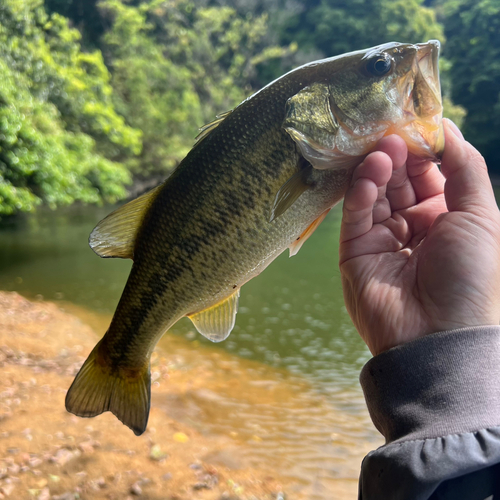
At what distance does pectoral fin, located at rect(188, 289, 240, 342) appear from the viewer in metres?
1.76

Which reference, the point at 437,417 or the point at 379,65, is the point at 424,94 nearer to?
the point at 379,65

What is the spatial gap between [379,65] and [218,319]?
47.3 inches

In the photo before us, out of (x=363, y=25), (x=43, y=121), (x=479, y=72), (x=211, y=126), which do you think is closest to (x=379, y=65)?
(x=211, y=126)

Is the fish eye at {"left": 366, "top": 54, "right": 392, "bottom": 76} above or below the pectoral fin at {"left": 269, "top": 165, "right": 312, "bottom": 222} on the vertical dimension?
above

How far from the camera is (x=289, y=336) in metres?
8.05

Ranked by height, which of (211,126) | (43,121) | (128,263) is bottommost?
(128,263)

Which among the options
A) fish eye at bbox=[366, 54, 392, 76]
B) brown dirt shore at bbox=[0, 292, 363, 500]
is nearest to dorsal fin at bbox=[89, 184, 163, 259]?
fish eye at bbox=[366, 54, 392, 76]

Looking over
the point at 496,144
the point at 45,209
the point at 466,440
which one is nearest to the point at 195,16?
the point at 45,209

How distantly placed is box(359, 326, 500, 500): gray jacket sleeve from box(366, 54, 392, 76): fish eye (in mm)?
980

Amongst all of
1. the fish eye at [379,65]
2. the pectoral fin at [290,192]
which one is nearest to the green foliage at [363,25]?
the fish eye at [379,65]

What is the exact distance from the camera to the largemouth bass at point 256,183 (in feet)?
5.04

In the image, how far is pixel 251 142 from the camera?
154 centimetres

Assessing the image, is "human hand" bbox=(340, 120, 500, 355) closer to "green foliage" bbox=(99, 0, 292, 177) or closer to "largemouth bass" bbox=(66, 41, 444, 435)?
"largemouth bass" bbox=(66, 41, 444, 435)

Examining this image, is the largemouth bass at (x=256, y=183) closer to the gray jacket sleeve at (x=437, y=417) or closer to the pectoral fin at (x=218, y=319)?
the pectoral fin at (x=218, y=319)
